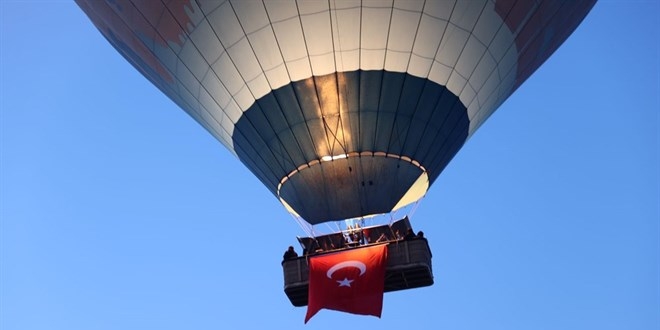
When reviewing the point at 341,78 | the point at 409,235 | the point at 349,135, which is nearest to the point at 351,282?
the point at 409,235

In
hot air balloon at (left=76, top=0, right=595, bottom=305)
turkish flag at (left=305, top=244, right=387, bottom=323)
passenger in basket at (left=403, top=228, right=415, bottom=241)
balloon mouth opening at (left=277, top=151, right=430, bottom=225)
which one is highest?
hot air balloon at (left=76, top=0, right=595, bottom=305)

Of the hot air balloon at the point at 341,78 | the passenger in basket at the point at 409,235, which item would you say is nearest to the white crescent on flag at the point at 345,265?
the hot air balloon at the point at 341,78

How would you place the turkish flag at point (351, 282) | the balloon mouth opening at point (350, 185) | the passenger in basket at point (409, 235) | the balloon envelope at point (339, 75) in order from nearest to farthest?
1. the balloon envelope at point (339, 75)
2. the turkish flag at point (351, 282)
3. the passenger in basket at point (409, 235)
4. the balloon mouth opening at point (350, 185)

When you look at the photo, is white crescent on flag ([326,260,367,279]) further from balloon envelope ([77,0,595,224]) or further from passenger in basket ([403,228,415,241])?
balloon envelope ([77,0,595,224])

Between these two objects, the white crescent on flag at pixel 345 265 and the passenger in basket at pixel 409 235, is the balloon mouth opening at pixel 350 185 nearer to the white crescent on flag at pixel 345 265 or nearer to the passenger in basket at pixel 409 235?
the passenger in basket at pixel 409 235

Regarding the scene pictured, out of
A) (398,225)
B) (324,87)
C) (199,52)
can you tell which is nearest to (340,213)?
(398,225)

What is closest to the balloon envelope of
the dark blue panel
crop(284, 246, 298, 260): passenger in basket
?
the dark blue panel
